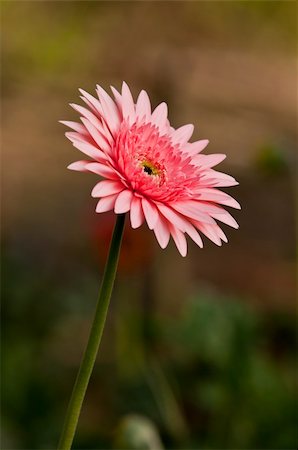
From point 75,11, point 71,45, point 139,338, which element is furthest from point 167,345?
point 75,11

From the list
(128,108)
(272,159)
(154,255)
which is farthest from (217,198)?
(154,255)

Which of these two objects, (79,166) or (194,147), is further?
(194,147)

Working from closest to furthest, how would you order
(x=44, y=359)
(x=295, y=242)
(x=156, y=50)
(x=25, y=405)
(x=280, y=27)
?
(x=25, y=405), (x=44, y=359), (x=295, y=242), (x=156, y=50), (x=280, y=27)

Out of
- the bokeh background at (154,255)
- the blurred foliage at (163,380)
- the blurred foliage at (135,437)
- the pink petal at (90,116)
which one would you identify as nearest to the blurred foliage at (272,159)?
the bokeh background at (154,255)

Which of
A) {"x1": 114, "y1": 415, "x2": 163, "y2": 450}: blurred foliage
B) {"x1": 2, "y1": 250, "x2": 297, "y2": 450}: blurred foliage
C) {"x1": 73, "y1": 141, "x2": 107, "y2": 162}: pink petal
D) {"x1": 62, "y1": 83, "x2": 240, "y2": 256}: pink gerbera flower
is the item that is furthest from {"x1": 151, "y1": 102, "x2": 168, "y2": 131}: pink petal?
{"x1": 2, "y1": 250, "x2": 297, "y2": 450}: blurred foliage

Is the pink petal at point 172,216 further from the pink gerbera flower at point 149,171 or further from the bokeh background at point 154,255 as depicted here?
the bokeh background at point 154,255

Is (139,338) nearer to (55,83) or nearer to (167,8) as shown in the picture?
(55,83)

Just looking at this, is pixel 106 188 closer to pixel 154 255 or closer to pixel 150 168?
pixel 150 168
